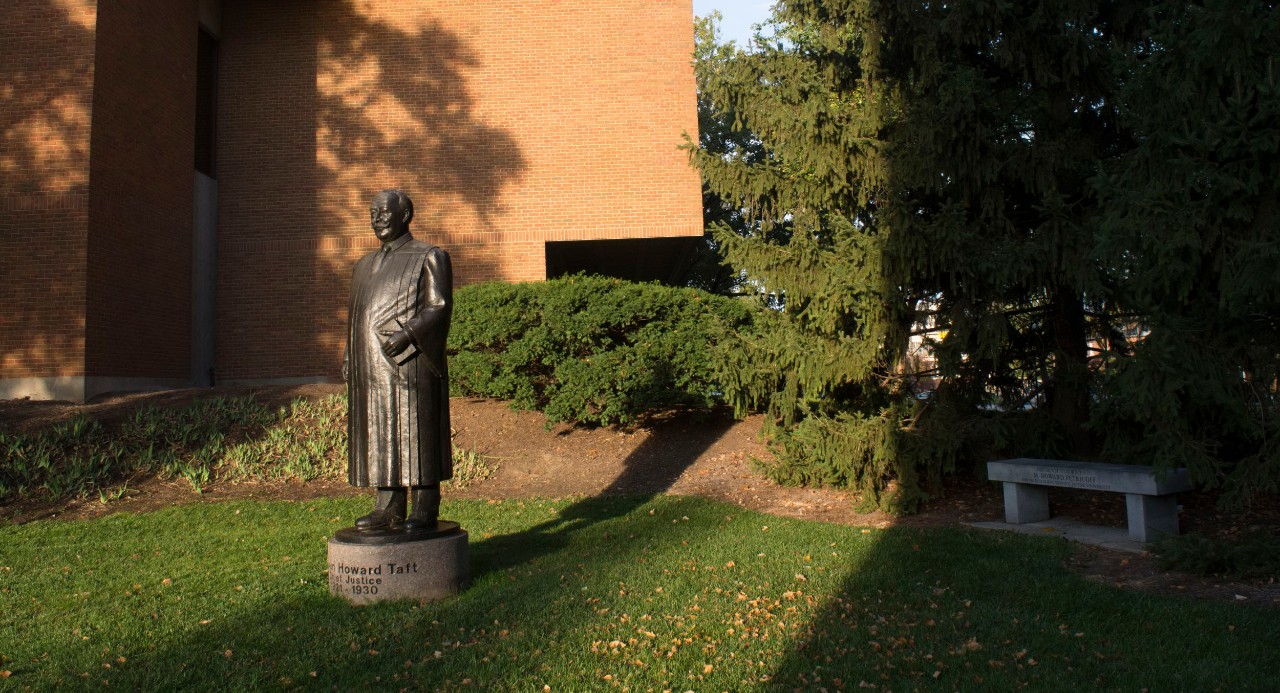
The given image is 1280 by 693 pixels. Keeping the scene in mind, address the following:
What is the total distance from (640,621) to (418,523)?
1.60m

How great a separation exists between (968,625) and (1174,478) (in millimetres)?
3098

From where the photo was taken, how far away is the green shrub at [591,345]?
37.8 ft

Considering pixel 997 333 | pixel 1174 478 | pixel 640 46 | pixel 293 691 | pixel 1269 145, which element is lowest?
pixel 293 691

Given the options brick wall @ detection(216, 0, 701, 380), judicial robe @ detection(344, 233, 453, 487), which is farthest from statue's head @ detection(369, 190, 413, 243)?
brick wall @ detection(216, 0, 701, 380)

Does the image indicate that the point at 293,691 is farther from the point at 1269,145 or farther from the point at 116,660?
the point at 1269,145

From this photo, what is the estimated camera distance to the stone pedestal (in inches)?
220

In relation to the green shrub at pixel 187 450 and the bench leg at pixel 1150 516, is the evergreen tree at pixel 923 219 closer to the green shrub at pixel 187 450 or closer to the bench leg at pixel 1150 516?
the bench leg at pixel 1150 516

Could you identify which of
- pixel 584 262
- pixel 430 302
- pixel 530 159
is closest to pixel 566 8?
pixel 530 159

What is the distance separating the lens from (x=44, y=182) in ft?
41.9

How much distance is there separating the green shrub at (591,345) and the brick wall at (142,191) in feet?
17.2

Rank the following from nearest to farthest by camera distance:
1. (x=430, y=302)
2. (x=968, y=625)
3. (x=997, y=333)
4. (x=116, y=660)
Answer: (x=116, y=660), (x=968, y=625), (x=430, y=302), (x=997, y=333)

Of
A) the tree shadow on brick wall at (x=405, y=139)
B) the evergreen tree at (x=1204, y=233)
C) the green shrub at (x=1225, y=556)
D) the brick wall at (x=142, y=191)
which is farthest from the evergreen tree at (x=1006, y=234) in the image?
the brick wall at (x=142, y=191)

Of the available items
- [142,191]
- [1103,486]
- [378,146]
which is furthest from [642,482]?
[142,191]

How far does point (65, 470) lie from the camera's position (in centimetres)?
995
